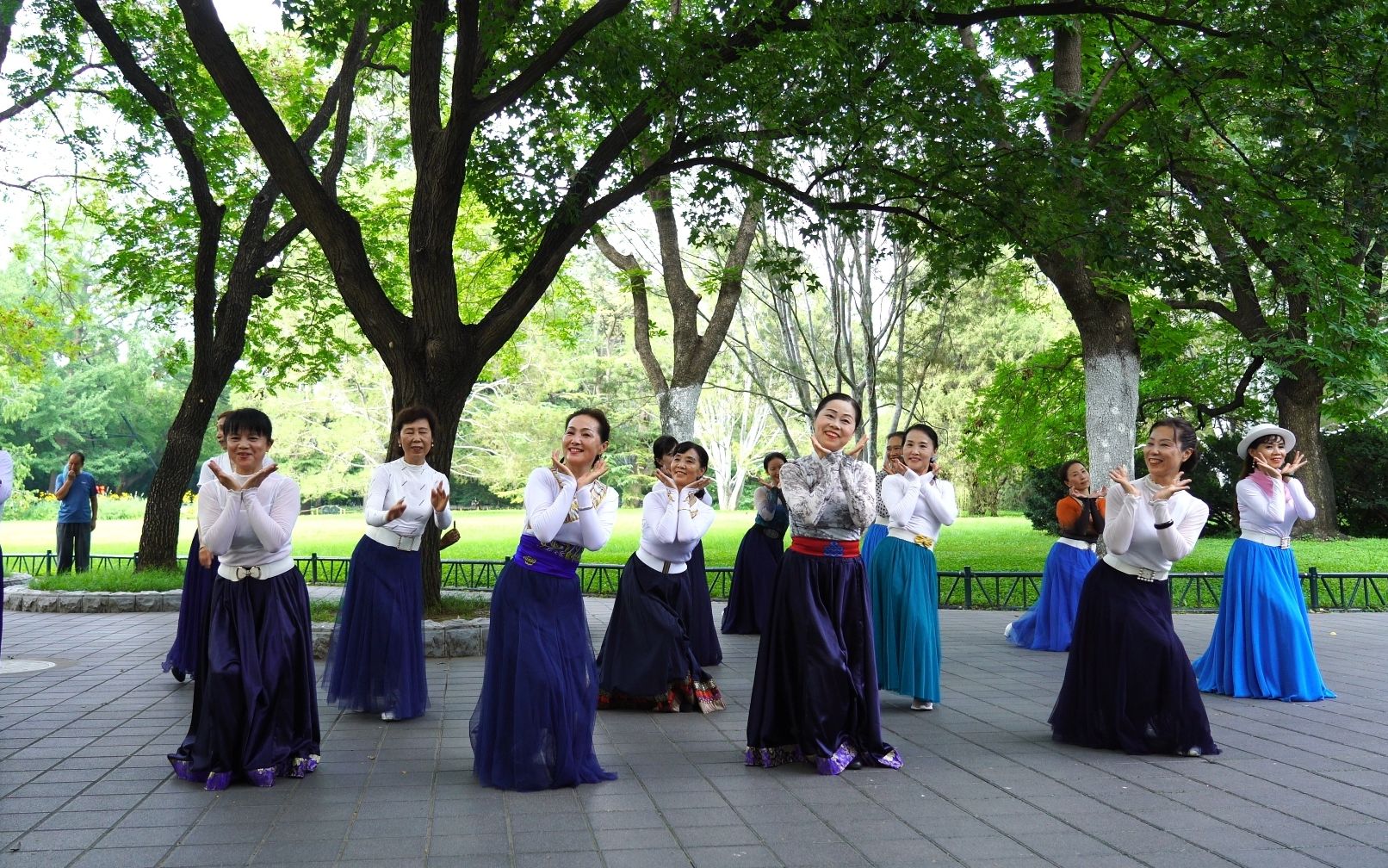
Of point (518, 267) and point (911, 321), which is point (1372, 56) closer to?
point (518, 267)

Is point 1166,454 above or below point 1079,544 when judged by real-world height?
above

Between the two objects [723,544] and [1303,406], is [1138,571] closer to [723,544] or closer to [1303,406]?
[1303,406]

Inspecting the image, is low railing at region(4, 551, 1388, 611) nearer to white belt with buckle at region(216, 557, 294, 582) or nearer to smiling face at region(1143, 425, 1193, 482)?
smiling face at region(1143, 425, 1193, 482)

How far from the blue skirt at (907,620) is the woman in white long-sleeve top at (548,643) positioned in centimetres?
273

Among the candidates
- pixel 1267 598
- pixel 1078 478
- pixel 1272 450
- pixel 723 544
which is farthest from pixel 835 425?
pixel 723 544

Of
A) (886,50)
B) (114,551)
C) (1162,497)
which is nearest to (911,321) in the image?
(114,551)

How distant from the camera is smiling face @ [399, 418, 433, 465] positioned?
7656mm

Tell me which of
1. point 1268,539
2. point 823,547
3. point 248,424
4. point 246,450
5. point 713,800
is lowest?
point 713,800

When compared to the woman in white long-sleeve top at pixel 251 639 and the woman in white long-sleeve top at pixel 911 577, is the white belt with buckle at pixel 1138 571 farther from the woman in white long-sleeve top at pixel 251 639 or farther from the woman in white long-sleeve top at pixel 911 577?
the woman in white long-sleeve top at pixel 251 639

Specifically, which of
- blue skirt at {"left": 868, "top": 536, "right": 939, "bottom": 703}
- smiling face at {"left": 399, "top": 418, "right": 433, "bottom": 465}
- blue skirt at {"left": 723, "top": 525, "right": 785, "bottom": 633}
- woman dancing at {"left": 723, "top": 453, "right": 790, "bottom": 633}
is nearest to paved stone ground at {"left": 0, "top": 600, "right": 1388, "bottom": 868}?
blue skirt at {"left": 868, "top": 536, "right": 939, "bottom": 703}

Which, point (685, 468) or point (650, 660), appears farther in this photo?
point (685, 468)

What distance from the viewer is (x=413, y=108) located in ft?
35.1

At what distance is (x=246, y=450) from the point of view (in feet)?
19.9

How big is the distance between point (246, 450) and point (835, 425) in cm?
328
